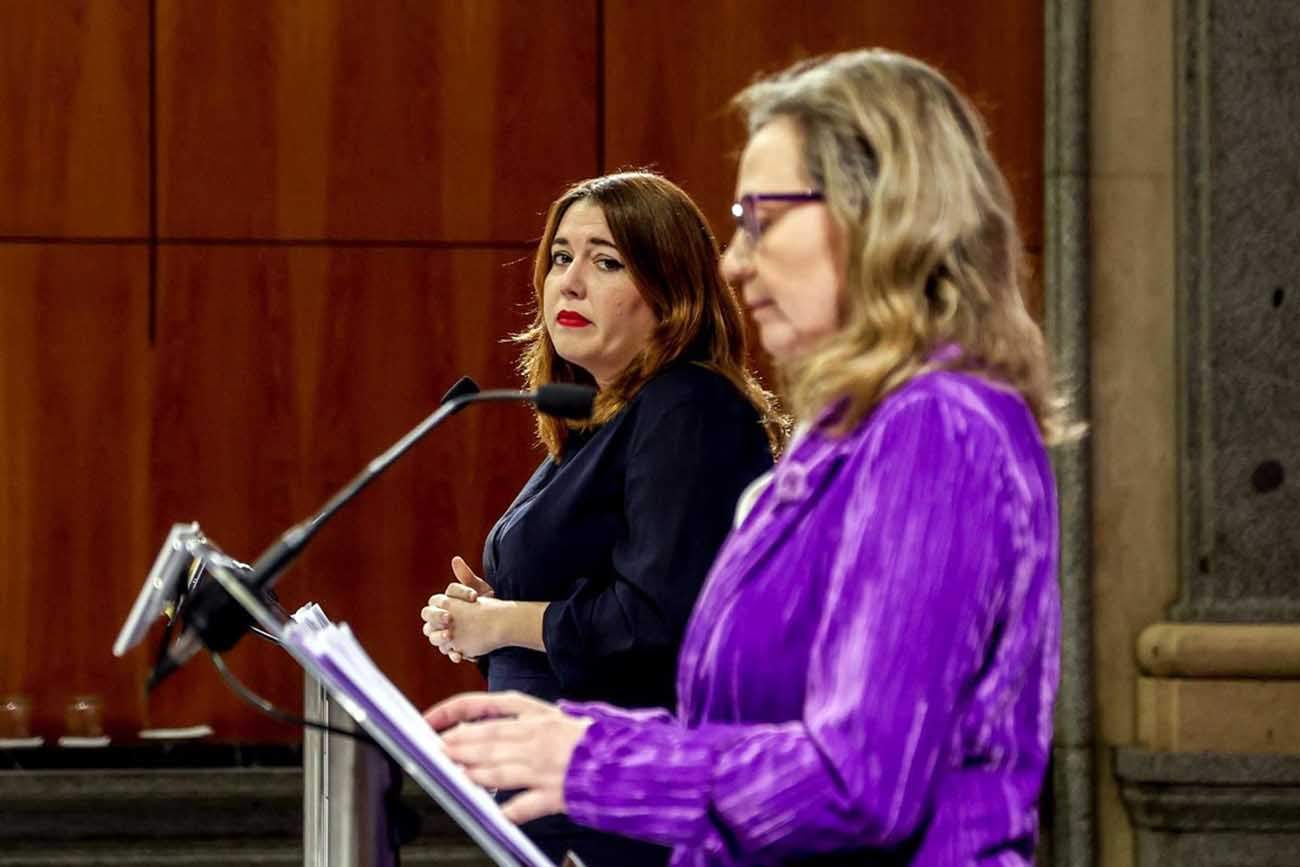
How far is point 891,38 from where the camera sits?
14.3 ft

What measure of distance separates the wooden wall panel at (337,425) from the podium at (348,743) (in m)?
2.34

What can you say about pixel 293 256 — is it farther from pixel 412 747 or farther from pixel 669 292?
pixel 412 747

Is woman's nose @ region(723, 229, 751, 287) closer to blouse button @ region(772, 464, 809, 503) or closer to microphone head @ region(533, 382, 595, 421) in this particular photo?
blouse button @ region(772, 464, 809, 503)

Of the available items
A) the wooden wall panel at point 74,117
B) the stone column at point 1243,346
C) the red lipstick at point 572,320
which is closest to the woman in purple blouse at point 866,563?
the red lipstick at point 572,320

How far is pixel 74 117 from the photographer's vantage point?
13.7ft

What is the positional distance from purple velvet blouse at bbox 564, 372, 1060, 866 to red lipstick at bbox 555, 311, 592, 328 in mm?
1315

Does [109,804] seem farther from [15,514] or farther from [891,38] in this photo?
[891,38]

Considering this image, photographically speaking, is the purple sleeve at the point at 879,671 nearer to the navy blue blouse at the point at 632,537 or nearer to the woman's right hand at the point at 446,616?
the navy blue blouse at the point at 632,537

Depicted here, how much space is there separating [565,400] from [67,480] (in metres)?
2.80

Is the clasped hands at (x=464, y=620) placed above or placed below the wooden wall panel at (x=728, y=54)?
below

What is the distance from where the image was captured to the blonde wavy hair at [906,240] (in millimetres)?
1235

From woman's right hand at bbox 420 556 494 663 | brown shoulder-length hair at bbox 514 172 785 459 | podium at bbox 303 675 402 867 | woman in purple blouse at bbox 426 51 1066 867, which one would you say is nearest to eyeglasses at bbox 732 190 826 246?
woman in purple blouse at bbox 426 51 1066 867

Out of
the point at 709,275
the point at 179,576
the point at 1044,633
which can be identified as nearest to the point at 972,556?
the point at 1044,633

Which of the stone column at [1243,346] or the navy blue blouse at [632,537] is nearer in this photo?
the navy blue blouse at [632,537]
